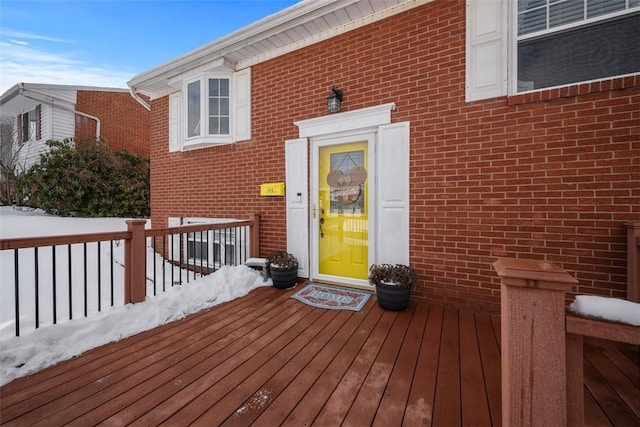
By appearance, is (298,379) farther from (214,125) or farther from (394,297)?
(214,125)

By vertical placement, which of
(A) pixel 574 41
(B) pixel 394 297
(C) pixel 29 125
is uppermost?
(C) pixel 29 125

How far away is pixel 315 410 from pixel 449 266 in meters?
2.18

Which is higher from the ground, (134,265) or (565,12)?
(565,12)

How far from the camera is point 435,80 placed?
3.00m

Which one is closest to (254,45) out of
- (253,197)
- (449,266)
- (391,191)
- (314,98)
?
(314,98)

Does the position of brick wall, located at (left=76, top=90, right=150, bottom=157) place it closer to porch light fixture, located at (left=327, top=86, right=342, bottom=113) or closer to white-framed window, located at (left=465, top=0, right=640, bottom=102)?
porch light fixture, located at (left=327, top=86, right=342, bottom=113)

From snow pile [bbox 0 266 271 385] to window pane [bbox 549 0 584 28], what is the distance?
179 inches

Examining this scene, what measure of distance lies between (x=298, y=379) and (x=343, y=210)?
2300 millimetres

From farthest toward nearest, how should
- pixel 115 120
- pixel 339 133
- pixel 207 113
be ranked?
pixel 115 120, pixel 207 113, pixel 339 133

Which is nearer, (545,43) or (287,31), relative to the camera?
(545,43)

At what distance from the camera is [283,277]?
139 inches

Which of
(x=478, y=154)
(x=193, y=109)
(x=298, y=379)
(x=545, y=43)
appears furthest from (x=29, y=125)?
(x=545, y=43)

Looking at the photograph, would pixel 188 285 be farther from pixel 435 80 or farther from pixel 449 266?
pixel 435 80

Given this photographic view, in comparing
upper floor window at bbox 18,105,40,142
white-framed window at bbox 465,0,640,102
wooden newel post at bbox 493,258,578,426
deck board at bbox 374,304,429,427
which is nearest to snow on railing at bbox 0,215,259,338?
deck board at bbox 374,304,429,427
